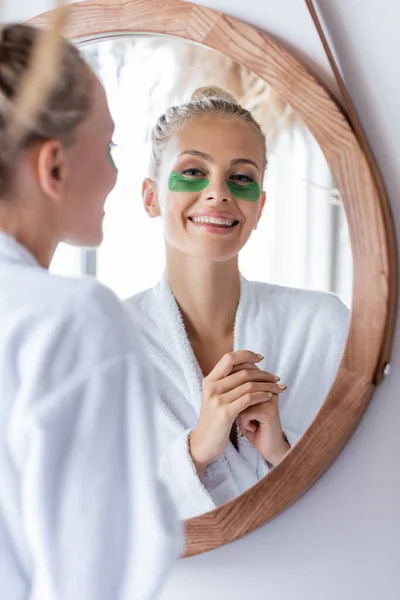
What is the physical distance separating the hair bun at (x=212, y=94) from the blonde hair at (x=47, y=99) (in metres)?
0.27

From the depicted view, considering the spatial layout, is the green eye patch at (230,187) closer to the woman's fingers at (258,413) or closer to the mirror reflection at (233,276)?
the mirror reflection at (233,276)

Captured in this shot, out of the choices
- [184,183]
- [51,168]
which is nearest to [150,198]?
[184,183]

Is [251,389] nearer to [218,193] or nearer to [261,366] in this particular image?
[261,366]

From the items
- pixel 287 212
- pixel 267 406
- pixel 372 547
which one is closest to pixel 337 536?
pixel 372 547

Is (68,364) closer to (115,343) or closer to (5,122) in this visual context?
(115,343)

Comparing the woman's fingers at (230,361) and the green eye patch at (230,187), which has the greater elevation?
the green eye patch at (230,187)

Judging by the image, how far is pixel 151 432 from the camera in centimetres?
52

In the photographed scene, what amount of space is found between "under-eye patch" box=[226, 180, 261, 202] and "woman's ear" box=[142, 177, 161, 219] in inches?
3.4

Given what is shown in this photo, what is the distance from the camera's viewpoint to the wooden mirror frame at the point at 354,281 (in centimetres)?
73

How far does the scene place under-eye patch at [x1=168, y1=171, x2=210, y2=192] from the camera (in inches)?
30.9

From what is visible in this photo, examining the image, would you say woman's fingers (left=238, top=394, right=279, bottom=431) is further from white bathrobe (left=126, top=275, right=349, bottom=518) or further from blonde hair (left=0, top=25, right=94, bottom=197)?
blonde hair (left=0, top=25, right=94, bottom=197)

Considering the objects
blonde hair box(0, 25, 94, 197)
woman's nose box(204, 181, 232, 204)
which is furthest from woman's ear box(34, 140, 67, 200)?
woman's nose box(204, 181, 232, 204)

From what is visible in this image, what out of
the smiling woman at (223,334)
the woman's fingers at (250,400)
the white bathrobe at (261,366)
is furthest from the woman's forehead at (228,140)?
the woman's fingers at (250,400)

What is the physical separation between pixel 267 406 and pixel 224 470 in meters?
0.08
